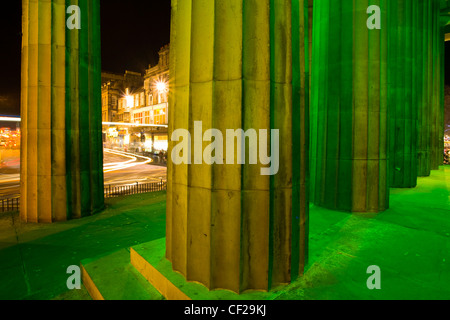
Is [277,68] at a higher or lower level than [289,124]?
higher

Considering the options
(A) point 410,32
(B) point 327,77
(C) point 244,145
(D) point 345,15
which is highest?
(A) point 410,32

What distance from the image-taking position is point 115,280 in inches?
144

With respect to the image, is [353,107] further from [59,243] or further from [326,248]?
[59,243]

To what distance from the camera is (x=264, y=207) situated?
125 inches

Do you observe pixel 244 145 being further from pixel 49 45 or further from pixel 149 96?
pixel 149 96

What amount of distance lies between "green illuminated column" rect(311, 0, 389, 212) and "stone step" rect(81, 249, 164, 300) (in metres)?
6.18

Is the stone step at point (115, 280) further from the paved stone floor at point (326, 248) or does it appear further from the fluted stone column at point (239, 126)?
the fluted stone column at point (239, 126)

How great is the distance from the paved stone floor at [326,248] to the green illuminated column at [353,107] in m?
0.71

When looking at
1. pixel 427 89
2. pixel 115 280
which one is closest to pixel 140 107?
pixel 427 89

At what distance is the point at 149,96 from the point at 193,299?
61.4m

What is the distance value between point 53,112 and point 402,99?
537 inches

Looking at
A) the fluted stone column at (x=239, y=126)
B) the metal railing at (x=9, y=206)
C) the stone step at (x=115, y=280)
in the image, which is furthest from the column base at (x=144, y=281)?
the metal railing at (x=9, y=206)
